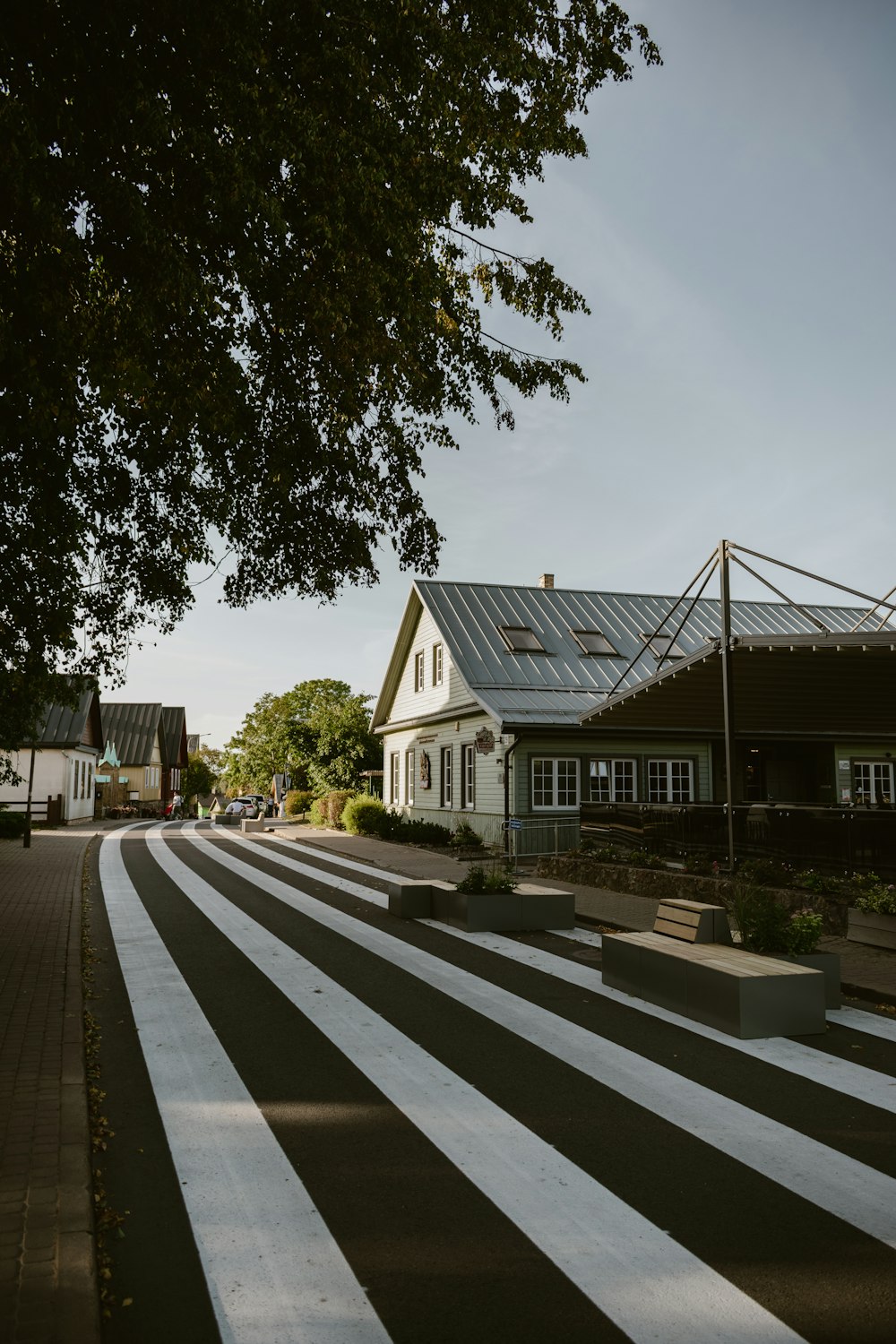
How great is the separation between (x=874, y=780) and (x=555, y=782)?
9.28 m

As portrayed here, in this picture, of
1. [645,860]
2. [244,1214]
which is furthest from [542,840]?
[244,1214]

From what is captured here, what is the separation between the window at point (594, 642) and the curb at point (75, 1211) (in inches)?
902

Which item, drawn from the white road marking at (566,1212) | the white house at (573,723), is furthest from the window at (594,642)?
the white road marking at (566,1212)

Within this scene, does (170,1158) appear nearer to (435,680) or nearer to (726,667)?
(726,667)

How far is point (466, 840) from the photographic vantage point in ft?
79.5

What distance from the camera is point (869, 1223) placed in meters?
4.07

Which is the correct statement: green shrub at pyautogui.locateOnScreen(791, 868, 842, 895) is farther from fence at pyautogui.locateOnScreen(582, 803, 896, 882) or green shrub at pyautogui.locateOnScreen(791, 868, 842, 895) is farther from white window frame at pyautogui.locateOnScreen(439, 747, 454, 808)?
white window frame at pyautogui.locateOnScreen(439, 747, 454, 808)

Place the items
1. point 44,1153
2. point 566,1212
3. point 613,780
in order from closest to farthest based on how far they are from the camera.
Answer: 1. point 566,1212
2. point 44,1153
3. point 613,780

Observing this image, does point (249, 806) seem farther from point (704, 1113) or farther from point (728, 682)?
point (704, 1113)

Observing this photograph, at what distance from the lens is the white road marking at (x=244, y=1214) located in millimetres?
3363

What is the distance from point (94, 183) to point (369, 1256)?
22.0 ft

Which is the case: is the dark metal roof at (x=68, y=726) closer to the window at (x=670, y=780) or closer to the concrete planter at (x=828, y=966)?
the window at (x=670, y=780)

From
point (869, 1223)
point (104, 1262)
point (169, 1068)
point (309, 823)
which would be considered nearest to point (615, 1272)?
point (869, 1223)

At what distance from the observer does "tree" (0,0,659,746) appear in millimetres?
6504
